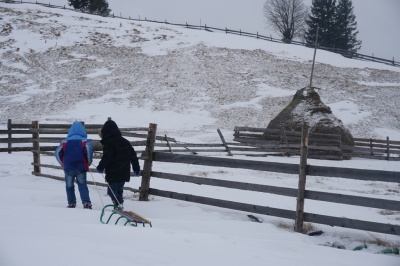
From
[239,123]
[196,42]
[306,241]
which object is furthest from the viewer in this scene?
[196,42]

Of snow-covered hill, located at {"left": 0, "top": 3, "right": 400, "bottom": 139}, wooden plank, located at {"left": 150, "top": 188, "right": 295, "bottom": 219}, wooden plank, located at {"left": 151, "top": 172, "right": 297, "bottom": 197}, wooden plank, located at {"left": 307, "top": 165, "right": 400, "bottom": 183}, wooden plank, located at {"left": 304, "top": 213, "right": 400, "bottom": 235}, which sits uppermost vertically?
snow-covered hill, located at {"left": 0, "top": 3, "right": 400, "bottom": 139}

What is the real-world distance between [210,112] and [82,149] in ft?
74.5

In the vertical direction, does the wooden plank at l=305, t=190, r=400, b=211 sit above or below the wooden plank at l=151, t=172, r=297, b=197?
above

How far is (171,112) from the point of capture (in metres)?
29.2

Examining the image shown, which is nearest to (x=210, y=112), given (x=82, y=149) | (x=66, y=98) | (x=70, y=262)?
(x=66, y=98)

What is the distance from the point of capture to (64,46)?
3909cm

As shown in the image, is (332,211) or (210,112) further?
(210,112)

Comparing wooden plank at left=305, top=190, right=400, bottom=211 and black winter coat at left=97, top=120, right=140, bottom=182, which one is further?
black winter coat at left=97, top=120, right=140, bottom=182

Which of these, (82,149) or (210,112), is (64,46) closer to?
(210,112)

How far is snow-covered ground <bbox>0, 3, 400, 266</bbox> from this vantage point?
4.54 metres

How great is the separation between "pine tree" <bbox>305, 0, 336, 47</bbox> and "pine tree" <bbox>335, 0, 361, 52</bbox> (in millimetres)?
916

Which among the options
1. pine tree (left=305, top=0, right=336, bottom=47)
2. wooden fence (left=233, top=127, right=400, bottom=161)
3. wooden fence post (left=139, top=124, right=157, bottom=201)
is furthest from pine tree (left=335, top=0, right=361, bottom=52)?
wooden fence post (left=139, top=124, right=157, bottom=201)

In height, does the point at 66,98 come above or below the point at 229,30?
below

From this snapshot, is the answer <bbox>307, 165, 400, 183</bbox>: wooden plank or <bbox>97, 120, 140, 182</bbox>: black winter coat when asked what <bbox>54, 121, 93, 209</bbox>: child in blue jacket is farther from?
<bbox>307, 165, 400, 183</bbox>: wooden plank
